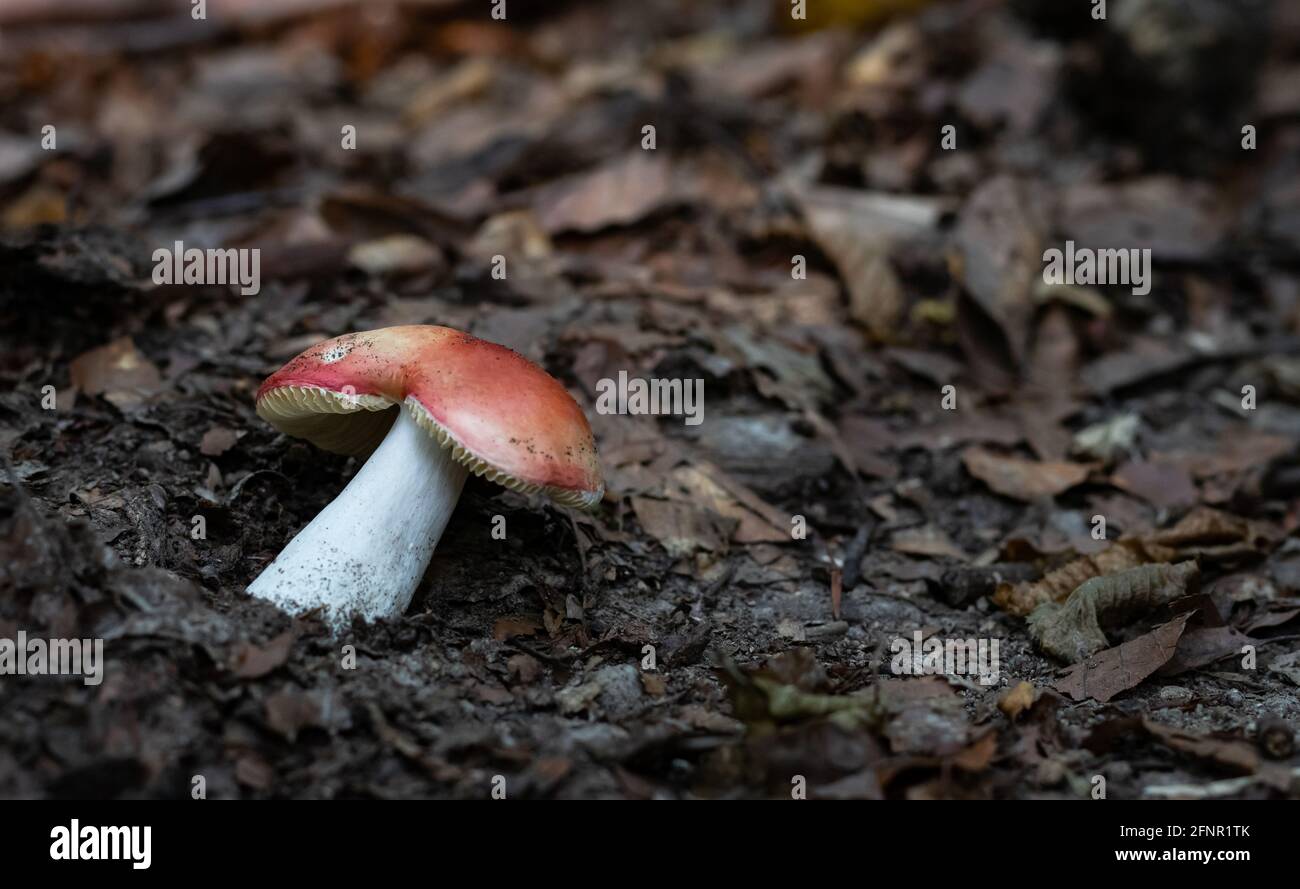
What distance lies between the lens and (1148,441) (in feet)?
17.3

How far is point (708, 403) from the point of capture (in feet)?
15.7

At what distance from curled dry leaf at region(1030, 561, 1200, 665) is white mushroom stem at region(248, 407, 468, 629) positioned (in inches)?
80.3

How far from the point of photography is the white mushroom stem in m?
3.12

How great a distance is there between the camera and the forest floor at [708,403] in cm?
277

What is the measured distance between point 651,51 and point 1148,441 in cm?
560

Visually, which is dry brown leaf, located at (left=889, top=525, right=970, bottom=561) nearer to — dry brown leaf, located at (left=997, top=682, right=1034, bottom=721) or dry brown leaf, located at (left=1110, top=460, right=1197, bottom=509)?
dry brown leaf, located at (left=1110, top=460, right=1197, bottom=509)

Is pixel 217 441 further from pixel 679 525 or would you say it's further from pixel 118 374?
pixel 679 525

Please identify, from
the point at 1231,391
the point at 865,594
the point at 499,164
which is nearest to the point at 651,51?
the point at 499,164

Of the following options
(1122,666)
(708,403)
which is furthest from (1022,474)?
(1122,666)

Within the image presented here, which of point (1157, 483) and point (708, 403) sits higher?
point (708, 403)

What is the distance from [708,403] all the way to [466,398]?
2035mm
